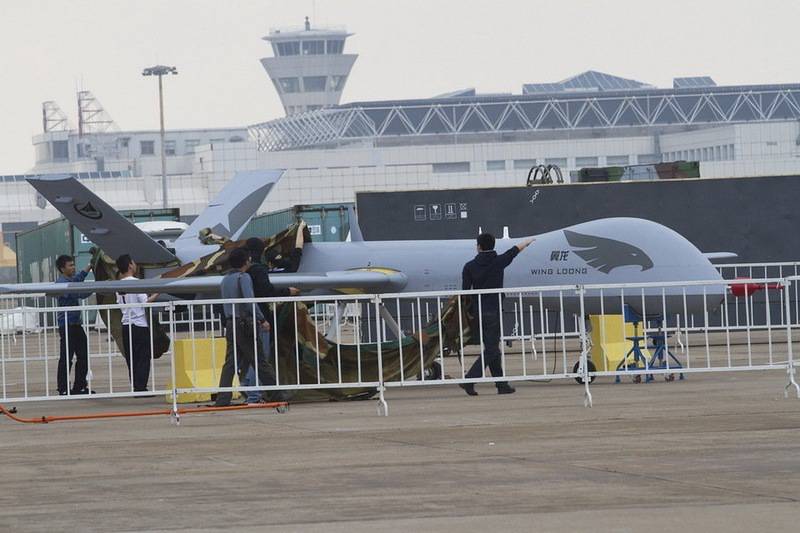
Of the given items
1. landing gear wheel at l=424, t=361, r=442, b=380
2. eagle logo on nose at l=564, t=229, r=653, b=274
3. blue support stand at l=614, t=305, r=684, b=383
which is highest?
eagle logo on nose at l=564, t=229, r=653, b=274

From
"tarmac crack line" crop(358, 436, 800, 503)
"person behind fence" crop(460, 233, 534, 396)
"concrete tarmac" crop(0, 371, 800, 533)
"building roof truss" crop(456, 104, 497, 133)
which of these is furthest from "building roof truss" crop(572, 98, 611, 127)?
"tarmac crack line" crop(358, 436, 800, 503)

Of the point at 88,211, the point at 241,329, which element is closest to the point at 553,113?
the point at 88,211

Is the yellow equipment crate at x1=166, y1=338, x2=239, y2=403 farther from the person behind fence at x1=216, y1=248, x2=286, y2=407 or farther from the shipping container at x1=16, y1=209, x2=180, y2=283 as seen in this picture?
the shipping container at x1=16, y1=209, x2=180, y2=283

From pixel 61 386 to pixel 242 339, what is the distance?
13.1ft

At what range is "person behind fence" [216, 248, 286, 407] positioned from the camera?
1656 cm

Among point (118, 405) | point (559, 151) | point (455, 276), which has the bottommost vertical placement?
point (118, 405)

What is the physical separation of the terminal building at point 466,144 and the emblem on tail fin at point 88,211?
81422 millimetres

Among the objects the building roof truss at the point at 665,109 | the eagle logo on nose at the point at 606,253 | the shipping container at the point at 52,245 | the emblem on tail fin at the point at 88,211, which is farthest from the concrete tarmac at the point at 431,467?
the building roof truss at the point at 665,109

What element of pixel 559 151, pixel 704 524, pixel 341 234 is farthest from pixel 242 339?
pixel 559 151

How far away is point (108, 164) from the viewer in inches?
7608

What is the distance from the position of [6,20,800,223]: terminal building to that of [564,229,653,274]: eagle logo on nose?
272ft

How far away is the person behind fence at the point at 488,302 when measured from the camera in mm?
17344

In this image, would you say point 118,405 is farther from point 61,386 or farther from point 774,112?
point 774,112

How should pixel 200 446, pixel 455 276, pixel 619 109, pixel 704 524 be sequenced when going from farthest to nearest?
1. pixel 619 109
2. pixel 455 276
3. pixel 200 446
4. pixel 704 524
